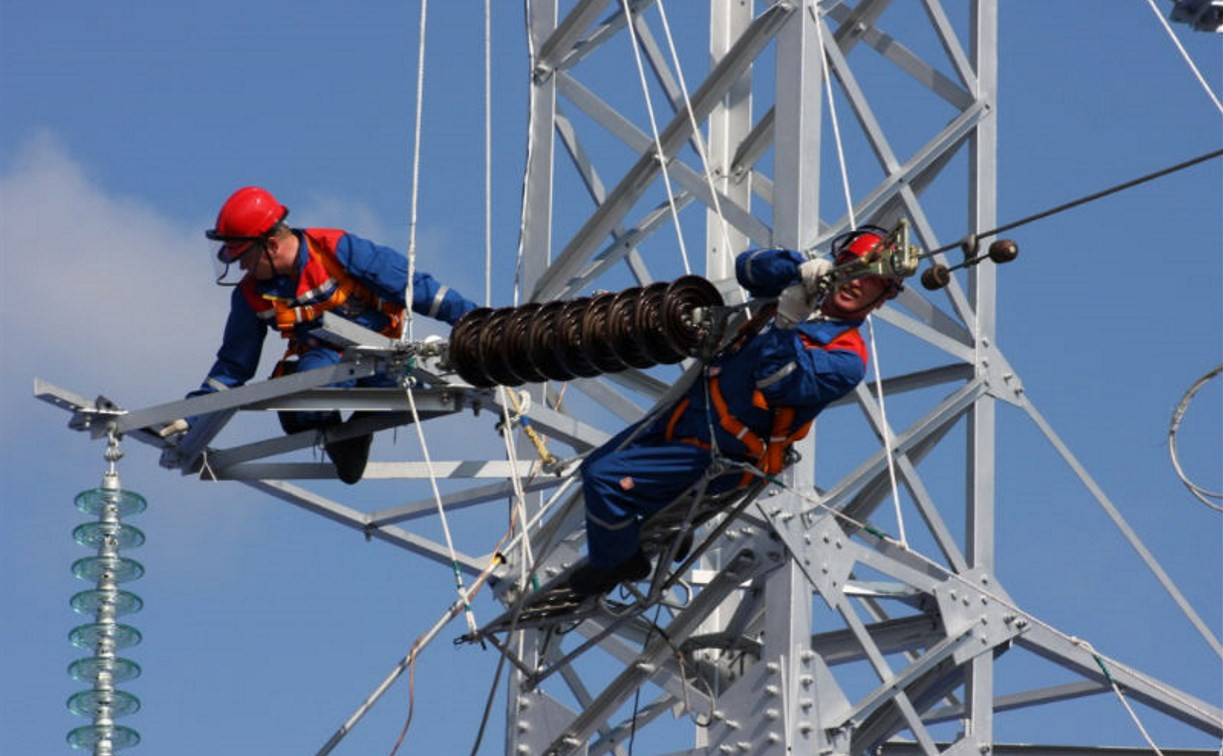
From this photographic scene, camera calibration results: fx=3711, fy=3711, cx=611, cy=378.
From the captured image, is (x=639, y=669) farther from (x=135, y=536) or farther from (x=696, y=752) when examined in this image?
(x=135, y=536)

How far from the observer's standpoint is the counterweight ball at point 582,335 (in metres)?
16.2

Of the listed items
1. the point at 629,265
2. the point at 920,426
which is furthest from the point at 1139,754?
the point at 629,265

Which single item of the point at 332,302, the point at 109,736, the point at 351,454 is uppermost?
the point at 332,302

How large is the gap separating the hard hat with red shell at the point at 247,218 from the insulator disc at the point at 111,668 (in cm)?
247

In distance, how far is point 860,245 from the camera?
15852 mm

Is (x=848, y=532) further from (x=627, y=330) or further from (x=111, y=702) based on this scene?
(x=111, y=702)

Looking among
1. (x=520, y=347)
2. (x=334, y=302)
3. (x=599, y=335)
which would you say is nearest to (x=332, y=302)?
(x=334, y=302)

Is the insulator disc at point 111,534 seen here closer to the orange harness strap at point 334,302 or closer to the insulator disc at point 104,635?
the insulator disc at point 104,635

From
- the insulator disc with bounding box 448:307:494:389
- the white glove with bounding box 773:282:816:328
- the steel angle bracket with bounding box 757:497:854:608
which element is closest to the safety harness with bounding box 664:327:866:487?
the white glove with bounding box 773:282:816:328

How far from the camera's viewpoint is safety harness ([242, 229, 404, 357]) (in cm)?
1798

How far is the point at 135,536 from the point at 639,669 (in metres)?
2.86

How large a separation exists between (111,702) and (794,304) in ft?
11.4

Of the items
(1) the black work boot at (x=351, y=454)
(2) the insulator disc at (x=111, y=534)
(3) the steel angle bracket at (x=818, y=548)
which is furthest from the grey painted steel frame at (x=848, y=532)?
(2) the insulator disc at (x=111, y=534)

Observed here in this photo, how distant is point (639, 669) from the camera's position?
1816 cm
